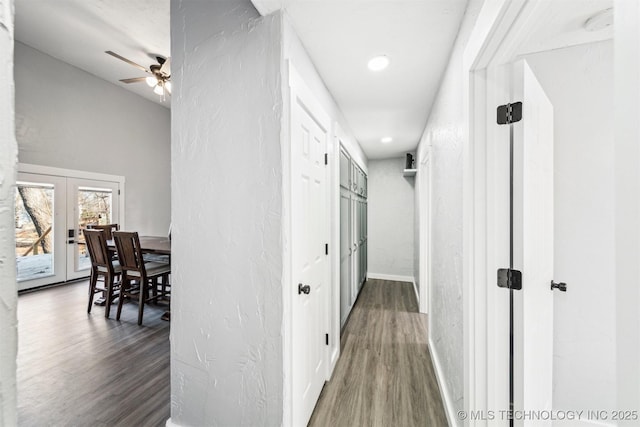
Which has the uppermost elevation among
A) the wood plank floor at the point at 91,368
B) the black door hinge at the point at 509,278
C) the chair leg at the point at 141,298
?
the black door hinge at the point at 509,278

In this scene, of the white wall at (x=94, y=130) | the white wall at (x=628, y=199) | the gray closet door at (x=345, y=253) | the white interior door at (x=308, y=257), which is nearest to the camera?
the white wall at (x=628, y=199)

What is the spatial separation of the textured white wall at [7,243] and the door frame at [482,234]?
140cm

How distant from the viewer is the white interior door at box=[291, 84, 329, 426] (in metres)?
1.37

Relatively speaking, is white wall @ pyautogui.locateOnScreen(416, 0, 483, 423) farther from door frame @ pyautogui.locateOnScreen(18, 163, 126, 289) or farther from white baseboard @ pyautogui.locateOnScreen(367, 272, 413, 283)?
door frame @ pyautogui.locateOnScreen(18, 163, 126, 289)

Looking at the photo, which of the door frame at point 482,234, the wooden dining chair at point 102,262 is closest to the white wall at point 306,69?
the door frame at point 482,234

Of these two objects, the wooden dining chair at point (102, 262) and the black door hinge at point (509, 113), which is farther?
the wooden dining chair at point (102, 262)

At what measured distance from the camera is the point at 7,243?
27 centimetres

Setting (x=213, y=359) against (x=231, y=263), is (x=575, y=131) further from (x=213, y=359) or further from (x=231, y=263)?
(x=213, y=359)

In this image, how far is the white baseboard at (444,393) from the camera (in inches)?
60.3

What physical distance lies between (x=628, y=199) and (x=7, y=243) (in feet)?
2.99

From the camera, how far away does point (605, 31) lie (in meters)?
1.25

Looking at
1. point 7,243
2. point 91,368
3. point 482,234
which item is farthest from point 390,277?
point 7,243

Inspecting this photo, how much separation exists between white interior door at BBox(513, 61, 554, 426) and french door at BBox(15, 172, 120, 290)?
584 cm

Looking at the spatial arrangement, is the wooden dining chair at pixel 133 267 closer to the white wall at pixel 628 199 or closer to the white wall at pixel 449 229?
the white wall at pixel 449 229
